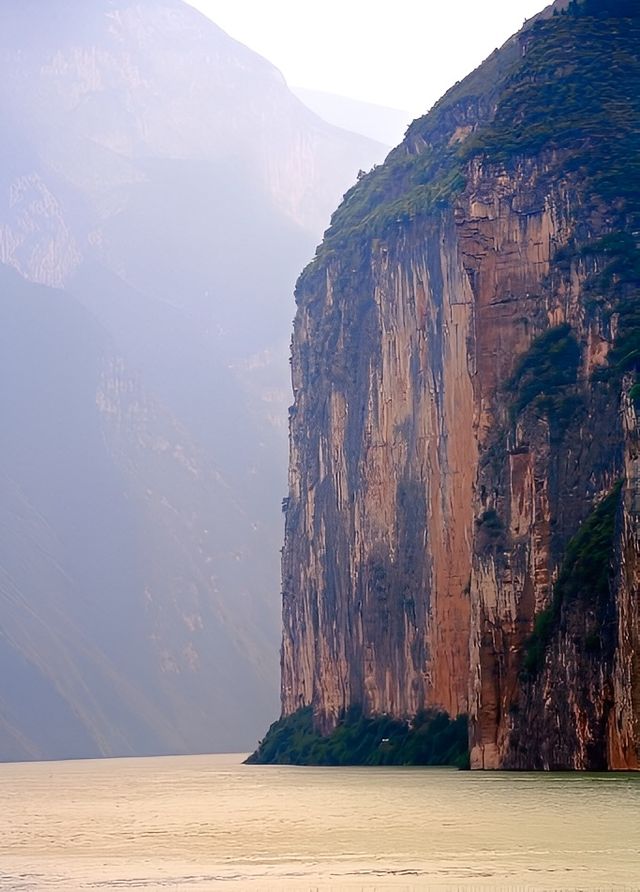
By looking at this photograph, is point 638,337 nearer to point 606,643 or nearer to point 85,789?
point 606,643

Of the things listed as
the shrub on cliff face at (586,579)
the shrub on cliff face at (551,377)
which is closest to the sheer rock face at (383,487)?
the shrub on cliff face at (551,377)

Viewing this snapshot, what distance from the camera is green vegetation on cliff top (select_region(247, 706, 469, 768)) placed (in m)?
124

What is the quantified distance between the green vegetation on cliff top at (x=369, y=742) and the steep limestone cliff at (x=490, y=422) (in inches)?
55.2

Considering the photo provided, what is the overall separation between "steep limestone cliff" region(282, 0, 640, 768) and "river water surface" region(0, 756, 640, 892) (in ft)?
20.2

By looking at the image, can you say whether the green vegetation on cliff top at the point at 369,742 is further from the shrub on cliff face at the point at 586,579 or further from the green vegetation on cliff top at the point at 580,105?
the green vegetation on cliff top at the point at 580,105

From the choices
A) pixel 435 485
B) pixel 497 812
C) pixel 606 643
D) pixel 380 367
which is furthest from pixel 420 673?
pixel 497 812

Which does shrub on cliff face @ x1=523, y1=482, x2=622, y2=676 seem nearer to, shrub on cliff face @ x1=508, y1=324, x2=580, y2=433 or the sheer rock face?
shrub on cliff face @ x1=508, y1=324, x2=580, y2=433

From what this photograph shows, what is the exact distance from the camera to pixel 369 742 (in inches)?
5433

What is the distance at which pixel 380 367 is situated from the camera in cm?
14375

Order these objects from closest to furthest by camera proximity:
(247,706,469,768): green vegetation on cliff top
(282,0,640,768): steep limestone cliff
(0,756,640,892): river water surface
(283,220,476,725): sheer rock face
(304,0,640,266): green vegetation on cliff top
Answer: (0,756,640,892): river water surface < (282,0,640,768): steep limestone cliff < (304,0,640,266): green vegetation on cliff top < (247,706,469,768): green vegetation on cliff top < (283,220,476,725): sheer rock face

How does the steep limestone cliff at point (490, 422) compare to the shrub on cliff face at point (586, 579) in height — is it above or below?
above

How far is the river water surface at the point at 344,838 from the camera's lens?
45.2 meters

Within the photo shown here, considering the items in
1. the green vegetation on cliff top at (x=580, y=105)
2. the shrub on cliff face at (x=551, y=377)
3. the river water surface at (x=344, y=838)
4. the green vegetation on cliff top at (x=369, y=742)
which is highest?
the green vegetation on cliff top at (x=580, y=105)

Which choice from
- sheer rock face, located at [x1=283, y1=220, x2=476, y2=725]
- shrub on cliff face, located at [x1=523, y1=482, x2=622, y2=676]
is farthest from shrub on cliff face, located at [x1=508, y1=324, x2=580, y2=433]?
sheer rock face, located at [x1=283, y1=220, x2=476, y2=725]
